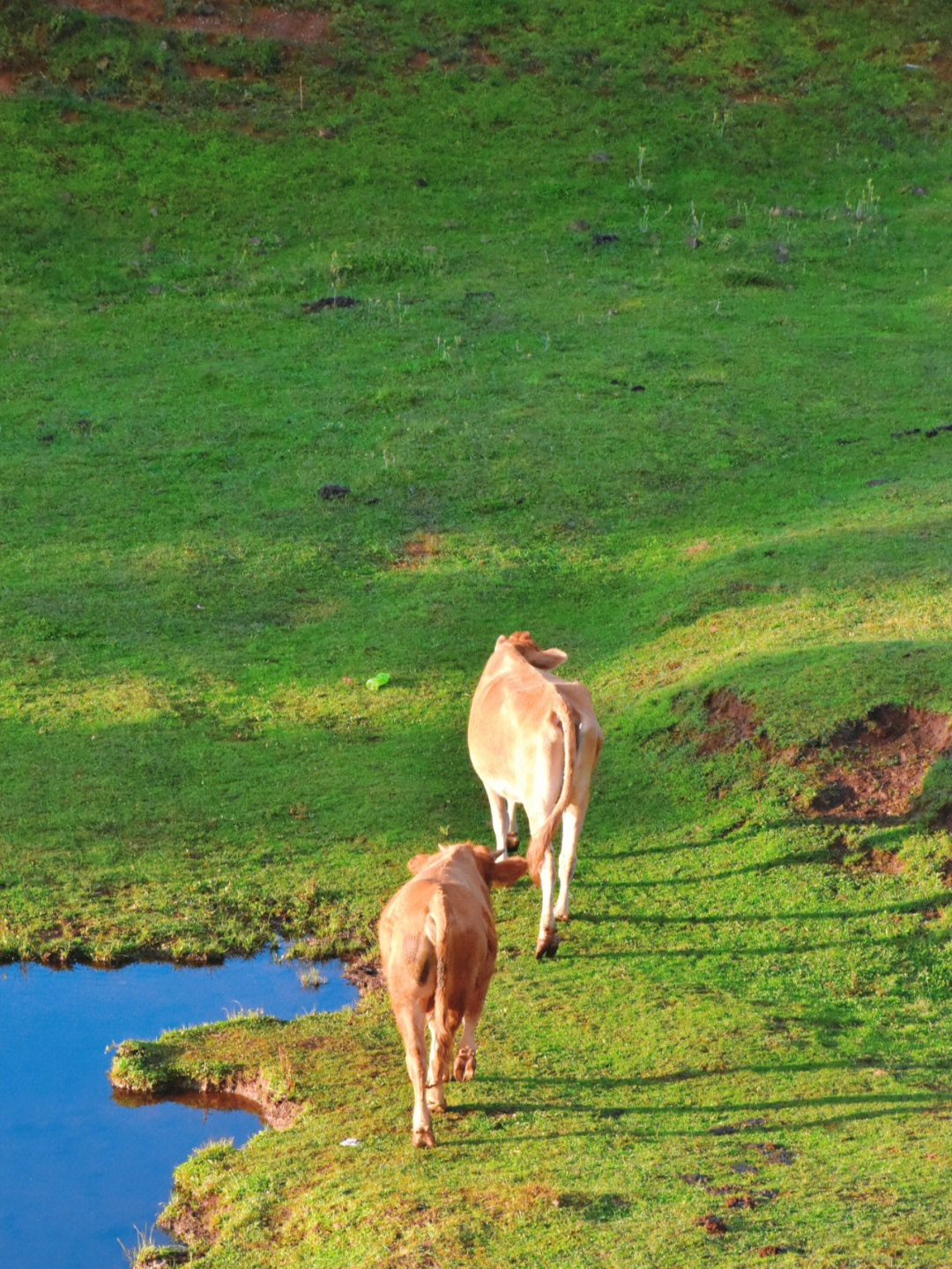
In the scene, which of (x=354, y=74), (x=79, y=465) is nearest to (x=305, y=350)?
(x=79, y=465)

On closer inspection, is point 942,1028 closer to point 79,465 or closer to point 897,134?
point 79,465

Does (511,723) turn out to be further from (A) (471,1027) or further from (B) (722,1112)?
(B) (722,1112)

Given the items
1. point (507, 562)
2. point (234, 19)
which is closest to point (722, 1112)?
point (507, 562)

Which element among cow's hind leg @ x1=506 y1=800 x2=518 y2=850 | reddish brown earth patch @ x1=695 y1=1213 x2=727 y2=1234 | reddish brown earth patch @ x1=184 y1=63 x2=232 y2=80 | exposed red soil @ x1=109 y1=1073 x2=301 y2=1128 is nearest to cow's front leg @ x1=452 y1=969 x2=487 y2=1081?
exposed red soil @ x1=109 y1=1073 x2=301 y2=1128

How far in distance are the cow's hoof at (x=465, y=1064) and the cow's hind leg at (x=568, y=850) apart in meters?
2.60

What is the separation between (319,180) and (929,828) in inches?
937

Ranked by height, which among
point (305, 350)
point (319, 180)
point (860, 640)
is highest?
point (319, 180)

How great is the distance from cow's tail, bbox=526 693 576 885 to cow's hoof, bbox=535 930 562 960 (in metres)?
0.66

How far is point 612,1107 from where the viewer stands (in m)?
9.37

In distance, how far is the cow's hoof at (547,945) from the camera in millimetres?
11680

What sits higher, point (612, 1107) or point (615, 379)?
point (615, 379)

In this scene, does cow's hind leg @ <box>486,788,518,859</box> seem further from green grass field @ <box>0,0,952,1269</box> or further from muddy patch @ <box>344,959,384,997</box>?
muddy patch @ <box>344,959,384,997</box>

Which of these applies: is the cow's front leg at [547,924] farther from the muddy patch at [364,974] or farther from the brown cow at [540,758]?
the muddy patch at [364,974]

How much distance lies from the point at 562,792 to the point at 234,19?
30042mm
